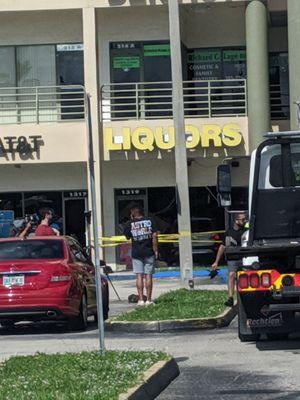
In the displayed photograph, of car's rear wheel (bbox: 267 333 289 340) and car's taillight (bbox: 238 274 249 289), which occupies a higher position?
car's taillight (bbox: 238 274 249 289)

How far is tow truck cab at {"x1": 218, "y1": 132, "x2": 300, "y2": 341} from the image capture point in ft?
35.6

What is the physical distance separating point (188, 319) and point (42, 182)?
17.2m

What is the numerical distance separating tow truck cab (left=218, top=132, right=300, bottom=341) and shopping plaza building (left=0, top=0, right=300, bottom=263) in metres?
16.5

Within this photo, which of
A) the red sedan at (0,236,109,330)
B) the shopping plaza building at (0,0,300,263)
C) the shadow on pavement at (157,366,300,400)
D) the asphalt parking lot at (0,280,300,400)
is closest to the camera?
the shadow on pavement at (157,366,300,400)

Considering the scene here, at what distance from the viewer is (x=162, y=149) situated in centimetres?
2858

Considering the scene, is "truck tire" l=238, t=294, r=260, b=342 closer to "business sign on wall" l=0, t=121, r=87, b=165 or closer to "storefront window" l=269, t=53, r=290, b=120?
"business sign on wall" l=0, t=121, r=87, b=165

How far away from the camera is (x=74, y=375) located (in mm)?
9000

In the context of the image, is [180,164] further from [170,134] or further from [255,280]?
[255,280]

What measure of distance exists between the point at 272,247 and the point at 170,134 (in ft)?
58.5

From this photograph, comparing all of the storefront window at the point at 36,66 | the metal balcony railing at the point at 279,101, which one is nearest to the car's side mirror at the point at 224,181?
the metal balcony railing at the point at 279,101

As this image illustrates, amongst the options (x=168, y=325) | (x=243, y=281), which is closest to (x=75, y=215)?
(x=168, y=325)

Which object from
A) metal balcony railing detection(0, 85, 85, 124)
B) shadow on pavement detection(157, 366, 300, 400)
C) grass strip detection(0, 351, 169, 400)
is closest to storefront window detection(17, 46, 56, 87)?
metal balcony railing detection(0, 85, 85, 124)

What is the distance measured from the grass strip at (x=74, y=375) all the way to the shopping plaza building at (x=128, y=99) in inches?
724

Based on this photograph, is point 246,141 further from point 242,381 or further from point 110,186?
point 242,381
